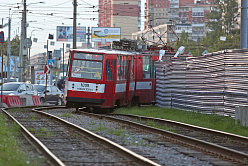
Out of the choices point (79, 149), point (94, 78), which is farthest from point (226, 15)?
point (79, 149)

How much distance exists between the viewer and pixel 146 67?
28.9 metres

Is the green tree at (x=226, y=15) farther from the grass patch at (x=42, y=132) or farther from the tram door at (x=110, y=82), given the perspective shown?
the grass patch at (x=42, y=132)

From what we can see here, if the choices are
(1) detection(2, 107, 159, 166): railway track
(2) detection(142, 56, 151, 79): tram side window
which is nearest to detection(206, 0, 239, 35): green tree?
(2) detection(142, 56, 151, 79): tram side window

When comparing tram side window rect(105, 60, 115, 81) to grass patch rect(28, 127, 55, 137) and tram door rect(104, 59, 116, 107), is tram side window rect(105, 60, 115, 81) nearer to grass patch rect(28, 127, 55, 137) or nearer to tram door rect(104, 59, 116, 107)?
tram door rect(104, 59, 116, 107)

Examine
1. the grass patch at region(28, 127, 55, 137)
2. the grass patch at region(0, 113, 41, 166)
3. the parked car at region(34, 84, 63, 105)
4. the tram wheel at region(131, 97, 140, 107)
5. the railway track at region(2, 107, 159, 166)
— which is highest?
the grass patch at region(0, 113, 41, 166)

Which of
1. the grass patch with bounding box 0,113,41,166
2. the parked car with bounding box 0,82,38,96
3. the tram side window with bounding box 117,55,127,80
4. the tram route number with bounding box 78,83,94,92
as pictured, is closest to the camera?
the grass patch with bounding box 0,113,41,166

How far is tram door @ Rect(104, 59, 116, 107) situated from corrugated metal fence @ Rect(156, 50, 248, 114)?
307cm

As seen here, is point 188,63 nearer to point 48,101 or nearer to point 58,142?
point 58,142

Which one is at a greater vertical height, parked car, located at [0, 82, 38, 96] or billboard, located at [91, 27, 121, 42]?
billboard, located at [91, 27, 121, 42]

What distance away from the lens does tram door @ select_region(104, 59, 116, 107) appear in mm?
23439

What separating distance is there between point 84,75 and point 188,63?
4581 millimetres

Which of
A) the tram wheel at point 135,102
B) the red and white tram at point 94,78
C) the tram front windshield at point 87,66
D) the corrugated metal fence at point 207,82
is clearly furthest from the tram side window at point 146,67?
the tram front windshield at point 87,66

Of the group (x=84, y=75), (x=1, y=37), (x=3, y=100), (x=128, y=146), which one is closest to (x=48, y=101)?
(x=3, y=100)

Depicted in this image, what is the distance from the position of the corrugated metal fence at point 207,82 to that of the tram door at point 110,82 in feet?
10.1
